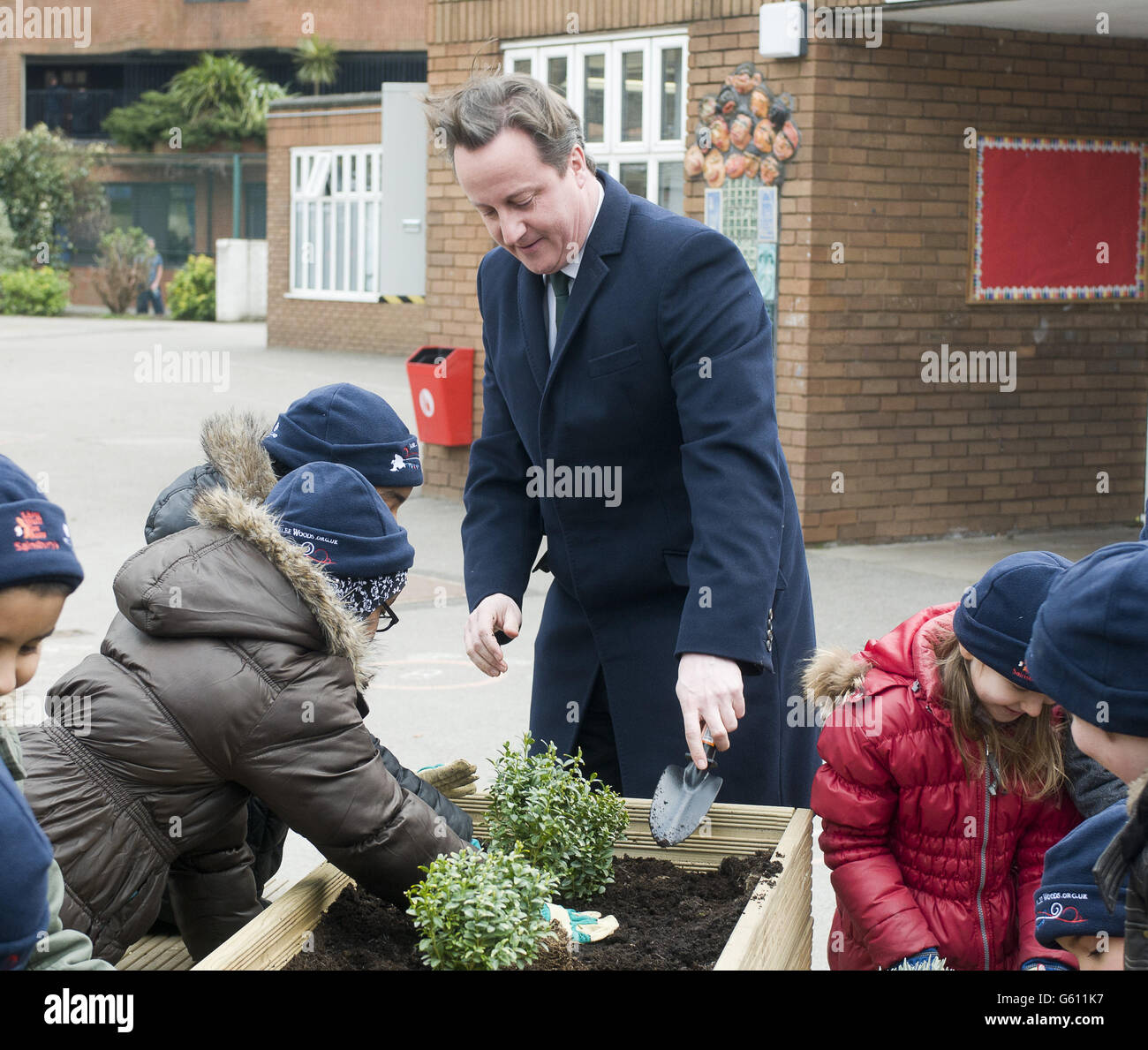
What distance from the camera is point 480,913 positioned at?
2162 millimetres

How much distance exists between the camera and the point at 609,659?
2871 millimetres

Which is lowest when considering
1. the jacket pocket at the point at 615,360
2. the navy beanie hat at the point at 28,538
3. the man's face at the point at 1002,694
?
the man's face at the point at 1002,694

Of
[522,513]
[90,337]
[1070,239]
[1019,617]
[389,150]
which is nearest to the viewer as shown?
[1019,617]

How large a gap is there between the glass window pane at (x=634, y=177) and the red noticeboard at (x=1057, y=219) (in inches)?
82.8

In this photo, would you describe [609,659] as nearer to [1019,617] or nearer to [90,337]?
[1019,617]

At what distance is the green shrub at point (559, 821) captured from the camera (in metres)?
2.58

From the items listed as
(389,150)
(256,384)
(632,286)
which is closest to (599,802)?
(632,286)

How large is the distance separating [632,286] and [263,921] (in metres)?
1.22

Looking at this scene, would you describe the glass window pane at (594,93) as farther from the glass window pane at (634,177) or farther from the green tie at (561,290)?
the green tie at (561,290)

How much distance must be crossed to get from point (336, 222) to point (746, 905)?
22.8m

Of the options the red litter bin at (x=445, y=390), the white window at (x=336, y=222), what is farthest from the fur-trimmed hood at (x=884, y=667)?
the white window at (x=336, y=222)

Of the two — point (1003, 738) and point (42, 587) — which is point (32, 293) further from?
point (42, 587)

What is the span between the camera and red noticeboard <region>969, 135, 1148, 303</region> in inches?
368

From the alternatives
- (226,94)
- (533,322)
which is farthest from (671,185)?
(226,94)
